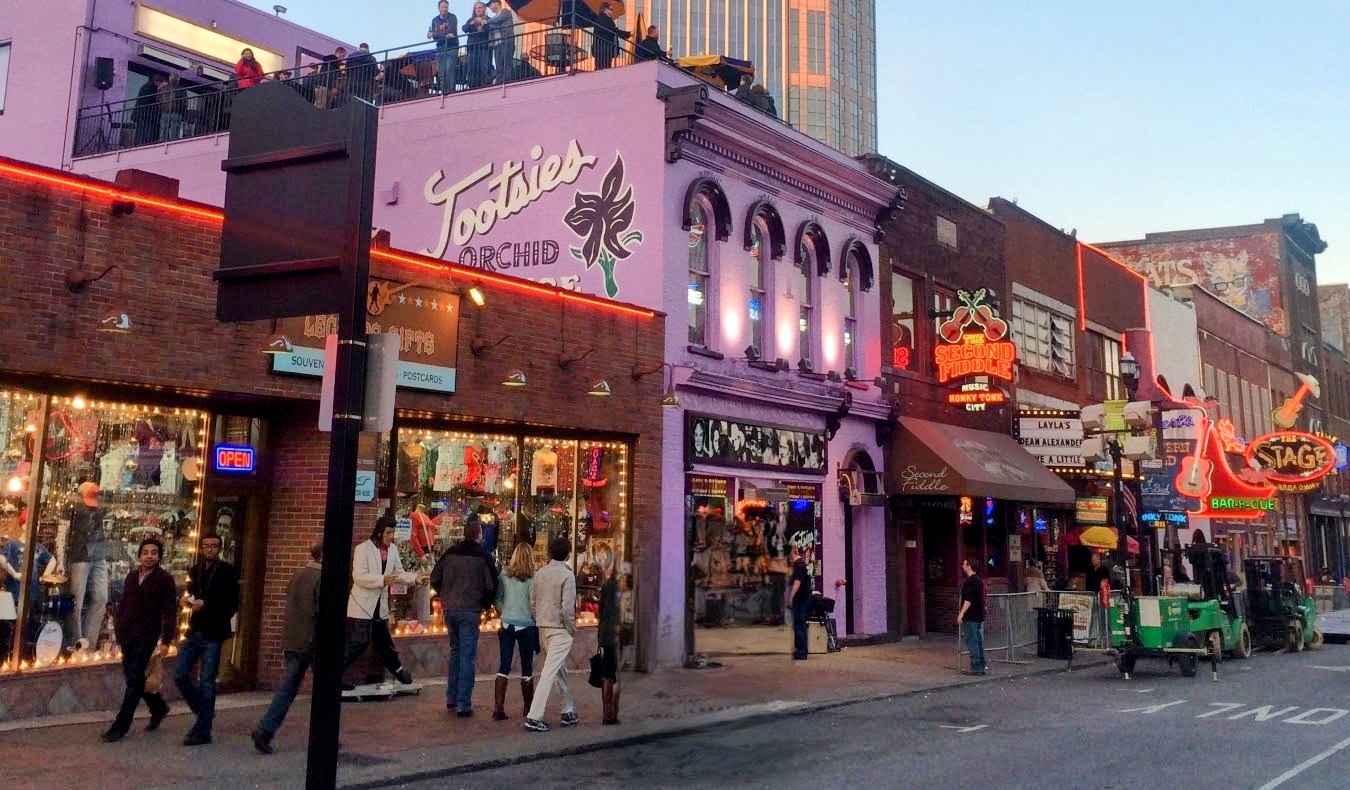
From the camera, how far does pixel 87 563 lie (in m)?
11.8

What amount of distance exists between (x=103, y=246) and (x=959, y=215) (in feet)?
64.8

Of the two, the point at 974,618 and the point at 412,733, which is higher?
the point at 974,618

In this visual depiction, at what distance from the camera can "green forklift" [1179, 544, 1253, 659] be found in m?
Result: 18.7

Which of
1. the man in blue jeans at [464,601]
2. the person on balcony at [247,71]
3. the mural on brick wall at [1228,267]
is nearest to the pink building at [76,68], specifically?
the person on balcony at [247,71]

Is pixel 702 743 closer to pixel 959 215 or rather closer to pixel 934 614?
pixel 934 614

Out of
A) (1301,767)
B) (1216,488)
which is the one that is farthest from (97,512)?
(1216,488)

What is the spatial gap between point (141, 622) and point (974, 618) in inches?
477

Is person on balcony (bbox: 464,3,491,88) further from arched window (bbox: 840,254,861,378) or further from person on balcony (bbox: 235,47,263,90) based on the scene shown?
arched window (bbox: 840,254,861,378)

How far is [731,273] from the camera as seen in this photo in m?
19.5

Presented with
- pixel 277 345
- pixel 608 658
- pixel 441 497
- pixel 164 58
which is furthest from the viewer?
pixel 164 58

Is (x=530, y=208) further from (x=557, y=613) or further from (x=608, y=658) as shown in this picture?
(x=608, y=658)

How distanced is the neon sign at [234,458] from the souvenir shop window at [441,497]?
1.81m

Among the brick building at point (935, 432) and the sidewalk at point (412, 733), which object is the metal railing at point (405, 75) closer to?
the brick building at point (935, 432)

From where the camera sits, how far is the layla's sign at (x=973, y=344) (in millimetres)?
23562
